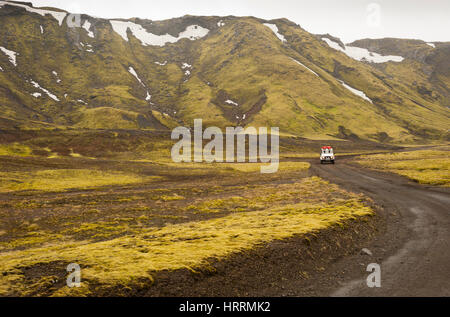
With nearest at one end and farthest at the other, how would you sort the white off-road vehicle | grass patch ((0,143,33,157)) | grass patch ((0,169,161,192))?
grass patch ((0,169,161,192)) < the white off-road vehicle < grass patch ((0,143,33,157))

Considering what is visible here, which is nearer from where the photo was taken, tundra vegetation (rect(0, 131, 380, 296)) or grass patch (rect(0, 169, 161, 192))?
tundra vegetation (rect(0, 131, 380, 296))

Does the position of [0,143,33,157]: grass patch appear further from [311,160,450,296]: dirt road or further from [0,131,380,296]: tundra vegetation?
[311,160,450,296]: dirt road

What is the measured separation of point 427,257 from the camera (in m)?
14.1

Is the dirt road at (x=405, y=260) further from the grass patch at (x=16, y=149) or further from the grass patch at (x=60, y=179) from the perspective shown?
the grass patch at (x=16, y=149)

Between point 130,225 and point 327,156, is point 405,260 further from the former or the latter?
point 327,156

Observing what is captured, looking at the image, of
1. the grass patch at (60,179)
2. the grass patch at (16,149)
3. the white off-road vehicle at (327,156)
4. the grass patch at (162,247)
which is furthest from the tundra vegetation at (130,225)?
the grass patch at (16,149)

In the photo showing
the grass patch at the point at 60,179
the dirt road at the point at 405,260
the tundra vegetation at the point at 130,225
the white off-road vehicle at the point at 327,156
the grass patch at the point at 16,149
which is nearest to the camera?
the dirt road at the point at 405,260

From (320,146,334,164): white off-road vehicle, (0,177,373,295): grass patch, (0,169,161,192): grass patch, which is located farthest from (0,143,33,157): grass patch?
(0,177,373,295): grass patch

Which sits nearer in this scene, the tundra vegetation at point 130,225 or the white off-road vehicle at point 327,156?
the tundra vegetation at point 130,225

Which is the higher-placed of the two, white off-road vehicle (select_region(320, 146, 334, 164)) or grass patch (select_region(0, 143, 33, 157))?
grass patch (select_region(0, 143, 33, 157))

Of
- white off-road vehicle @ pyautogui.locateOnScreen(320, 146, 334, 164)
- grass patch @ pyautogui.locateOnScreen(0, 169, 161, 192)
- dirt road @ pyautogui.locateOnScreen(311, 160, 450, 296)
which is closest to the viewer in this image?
dirt road @ pyautogui.locateOnScreen(311, 160, 450, 296)
